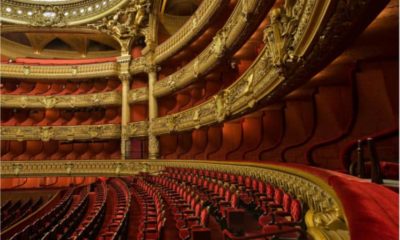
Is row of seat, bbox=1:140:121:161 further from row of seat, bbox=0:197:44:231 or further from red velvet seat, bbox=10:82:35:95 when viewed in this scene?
row of seat, bbox=0:197:44:231

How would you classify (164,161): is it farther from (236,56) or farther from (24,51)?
(24,51)

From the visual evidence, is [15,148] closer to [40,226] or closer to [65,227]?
[40,226]

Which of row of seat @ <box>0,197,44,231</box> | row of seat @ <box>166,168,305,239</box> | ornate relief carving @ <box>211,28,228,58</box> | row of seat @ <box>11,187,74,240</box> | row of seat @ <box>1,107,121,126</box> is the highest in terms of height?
ornate relief carving @ <box>211,28,228,58</box>

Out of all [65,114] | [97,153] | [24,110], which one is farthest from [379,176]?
[24,110]

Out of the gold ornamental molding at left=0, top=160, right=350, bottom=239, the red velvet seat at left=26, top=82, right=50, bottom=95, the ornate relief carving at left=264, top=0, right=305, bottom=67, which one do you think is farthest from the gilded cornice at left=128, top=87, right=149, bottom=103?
the ornate relief carving at left=264, top=0, right=305, bottom=67

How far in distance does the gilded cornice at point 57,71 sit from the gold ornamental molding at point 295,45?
6.00m

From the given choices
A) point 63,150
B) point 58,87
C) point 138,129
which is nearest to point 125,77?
point 138,129

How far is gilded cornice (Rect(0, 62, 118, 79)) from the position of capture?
9.41 metres

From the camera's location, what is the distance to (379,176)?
1382 mm

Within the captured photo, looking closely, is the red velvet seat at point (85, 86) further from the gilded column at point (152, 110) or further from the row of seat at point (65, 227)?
the row of seat at point (65, 227)

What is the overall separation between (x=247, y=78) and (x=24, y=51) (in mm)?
9910

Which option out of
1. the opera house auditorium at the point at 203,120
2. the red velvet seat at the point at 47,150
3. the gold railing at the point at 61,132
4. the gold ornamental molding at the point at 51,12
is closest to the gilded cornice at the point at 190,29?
the opera house auditorium at the point at 203,120

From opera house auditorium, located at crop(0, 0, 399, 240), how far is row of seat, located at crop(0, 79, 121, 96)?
1.4 inches

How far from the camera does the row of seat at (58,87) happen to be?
1003 cm
